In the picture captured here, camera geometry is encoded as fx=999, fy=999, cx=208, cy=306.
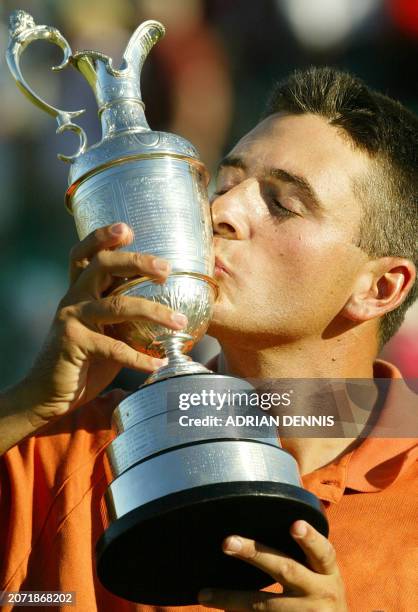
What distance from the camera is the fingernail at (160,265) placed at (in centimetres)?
173

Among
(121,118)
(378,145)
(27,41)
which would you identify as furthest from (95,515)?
(378,145)

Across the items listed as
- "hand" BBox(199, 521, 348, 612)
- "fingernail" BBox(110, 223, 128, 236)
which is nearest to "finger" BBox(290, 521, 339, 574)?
"hand" BBox(199, 521, 348, 612)

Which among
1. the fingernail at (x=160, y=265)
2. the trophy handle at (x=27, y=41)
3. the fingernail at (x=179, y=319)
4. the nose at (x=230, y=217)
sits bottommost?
the fingernail at (x=179, y=319)

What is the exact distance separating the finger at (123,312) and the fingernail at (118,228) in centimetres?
11

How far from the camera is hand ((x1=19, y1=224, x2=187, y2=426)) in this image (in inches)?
68.4

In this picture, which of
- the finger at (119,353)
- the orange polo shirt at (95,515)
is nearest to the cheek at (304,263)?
the orange polo shirt at (95,515)

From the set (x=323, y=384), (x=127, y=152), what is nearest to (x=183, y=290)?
(x=127, y=152)

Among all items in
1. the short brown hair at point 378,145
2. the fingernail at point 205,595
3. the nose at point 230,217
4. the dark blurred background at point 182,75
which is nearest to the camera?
the fingernail at point 205,595

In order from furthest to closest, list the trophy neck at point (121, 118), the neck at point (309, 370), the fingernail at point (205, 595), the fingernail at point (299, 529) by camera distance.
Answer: the neck at point (309, 370) < the trophy neck at point (121, 118) < the fingernail at point (205, 595) < the fingernail at point (299, 529)

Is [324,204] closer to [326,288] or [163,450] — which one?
[326,288]

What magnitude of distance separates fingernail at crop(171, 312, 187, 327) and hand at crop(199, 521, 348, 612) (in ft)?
1.31

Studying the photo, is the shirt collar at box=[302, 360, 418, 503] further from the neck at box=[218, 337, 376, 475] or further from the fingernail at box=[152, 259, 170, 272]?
the fingernail at box=[152, 259, 170, 272]

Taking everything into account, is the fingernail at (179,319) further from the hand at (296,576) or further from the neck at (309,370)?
the neck at (309,370)

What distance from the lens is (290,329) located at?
2.27m
